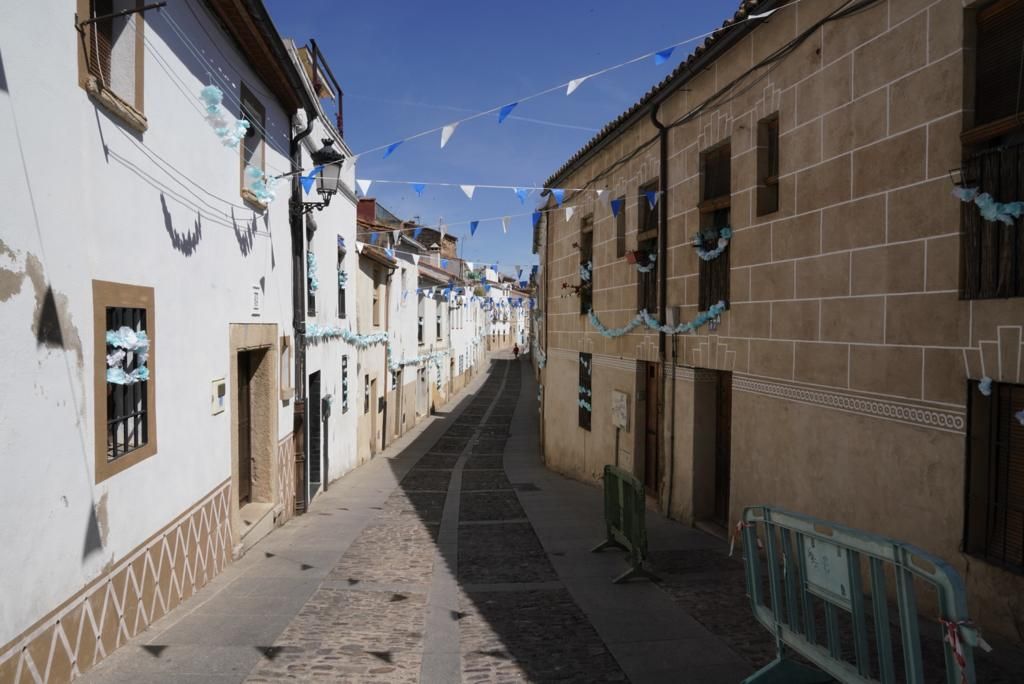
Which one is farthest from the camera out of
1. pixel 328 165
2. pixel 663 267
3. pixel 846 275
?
pixel 663 267

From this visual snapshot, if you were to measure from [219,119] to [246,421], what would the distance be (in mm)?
4562

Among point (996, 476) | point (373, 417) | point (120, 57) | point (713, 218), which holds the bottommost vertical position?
point (373, 417)

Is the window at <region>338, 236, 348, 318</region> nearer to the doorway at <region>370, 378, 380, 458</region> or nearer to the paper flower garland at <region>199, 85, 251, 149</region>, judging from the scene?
the doorway at <region>370, 378, 380, 458</region>

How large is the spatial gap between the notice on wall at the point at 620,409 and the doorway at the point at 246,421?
594 centimetres

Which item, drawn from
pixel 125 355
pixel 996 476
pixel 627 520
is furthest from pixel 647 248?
pixel 125 355

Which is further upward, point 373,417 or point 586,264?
point 586,264

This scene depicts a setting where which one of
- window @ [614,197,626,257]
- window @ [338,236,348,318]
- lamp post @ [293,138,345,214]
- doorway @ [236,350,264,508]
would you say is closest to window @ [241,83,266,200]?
lamp post @ [293,138,345,214]

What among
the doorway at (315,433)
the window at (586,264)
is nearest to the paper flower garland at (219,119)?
the doorway at (315,433)

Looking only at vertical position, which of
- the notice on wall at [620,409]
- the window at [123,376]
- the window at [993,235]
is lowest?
the notice on wall at [620,409]

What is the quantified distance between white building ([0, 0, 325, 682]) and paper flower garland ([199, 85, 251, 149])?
2cm

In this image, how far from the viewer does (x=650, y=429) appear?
11961 millimetres

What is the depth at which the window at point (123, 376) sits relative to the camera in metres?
4.95

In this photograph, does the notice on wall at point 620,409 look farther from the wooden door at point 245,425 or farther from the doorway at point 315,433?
the wooden door at point 245,425

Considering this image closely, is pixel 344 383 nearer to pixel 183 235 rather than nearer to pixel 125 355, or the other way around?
pixel 183 235
